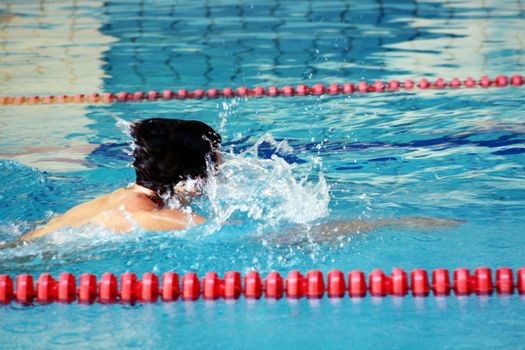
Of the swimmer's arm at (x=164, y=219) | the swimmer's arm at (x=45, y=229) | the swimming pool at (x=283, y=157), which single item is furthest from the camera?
the swimmer's arm at (x=45, y=229)

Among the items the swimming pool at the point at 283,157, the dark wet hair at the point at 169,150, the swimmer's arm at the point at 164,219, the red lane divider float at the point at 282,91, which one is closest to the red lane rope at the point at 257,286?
the swimming pool at the point at 283,157

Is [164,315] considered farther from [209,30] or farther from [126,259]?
[209,30]

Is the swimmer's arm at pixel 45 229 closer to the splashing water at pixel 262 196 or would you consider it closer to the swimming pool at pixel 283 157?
the swimming pool at pixel 283 157

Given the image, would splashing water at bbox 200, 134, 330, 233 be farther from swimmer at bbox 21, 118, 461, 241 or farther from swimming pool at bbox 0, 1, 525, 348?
swimmer at bbox 21, 118, 461, 241

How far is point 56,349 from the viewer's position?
2.91m

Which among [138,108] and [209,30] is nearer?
[138,108]

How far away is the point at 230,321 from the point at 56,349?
1.89ft

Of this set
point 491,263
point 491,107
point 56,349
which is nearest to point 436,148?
point 491,107

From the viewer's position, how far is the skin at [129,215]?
3637mm

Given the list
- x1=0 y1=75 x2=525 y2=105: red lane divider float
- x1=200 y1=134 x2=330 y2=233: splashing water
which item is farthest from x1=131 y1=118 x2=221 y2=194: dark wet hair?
Answer: x1=0 y1=75 x2=525 y2=105: red lane divider float

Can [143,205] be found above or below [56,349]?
above

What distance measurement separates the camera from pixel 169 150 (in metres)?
3.65

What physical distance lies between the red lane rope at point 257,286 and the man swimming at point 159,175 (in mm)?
406

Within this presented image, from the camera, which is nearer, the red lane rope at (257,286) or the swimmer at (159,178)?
the red lane rope at (257,286)
